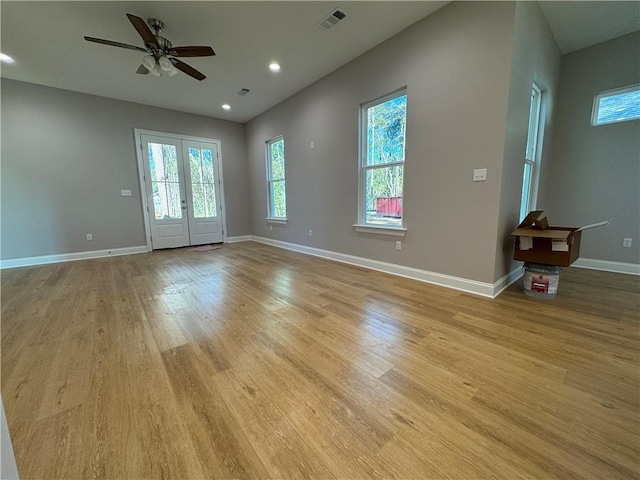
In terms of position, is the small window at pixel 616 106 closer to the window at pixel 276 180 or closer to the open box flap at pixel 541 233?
the open box flap at pixel 541 233

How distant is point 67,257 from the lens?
4.33m

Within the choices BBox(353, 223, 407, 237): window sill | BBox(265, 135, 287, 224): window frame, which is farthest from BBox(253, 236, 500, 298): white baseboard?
BBox(265, 135, 287, 224): window frame

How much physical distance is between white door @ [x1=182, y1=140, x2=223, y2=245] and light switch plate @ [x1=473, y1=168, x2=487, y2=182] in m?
5.41

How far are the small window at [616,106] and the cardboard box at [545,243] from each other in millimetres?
1925

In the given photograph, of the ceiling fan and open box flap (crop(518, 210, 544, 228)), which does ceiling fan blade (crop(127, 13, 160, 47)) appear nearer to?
the ceiling fan

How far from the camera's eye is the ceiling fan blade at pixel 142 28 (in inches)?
83.7

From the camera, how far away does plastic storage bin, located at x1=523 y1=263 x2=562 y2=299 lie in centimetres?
236

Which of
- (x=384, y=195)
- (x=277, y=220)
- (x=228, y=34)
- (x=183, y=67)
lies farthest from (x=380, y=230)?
(x=183, y=67)

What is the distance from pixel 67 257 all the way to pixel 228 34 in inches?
183

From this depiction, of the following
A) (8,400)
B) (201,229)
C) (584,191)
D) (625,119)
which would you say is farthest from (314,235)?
(625,119)

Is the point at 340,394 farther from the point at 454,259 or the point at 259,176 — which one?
the point at 259,176

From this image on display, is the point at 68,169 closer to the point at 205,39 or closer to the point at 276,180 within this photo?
the point at 205,39

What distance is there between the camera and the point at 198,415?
1.15 meters

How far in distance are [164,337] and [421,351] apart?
6.15 feet
